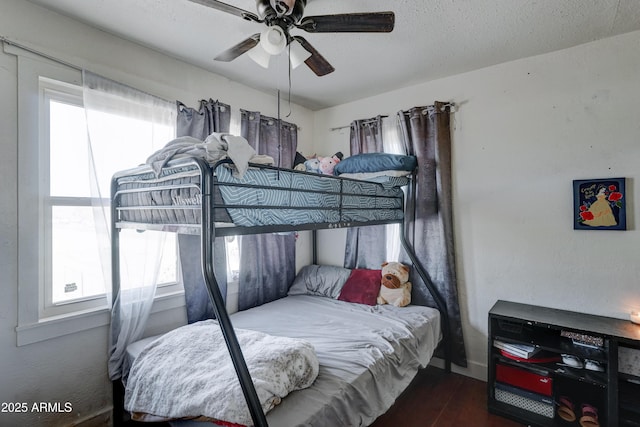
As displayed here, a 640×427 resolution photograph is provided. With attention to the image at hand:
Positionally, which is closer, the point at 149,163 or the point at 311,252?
the point at 149,163

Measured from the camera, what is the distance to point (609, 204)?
2.05m

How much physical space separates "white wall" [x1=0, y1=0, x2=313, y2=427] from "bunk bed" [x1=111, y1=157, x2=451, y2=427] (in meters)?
0.23

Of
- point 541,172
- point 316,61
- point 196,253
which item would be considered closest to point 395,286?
point 541,172

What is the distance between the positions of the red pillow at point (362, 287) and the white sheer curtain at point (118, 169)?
1602 millimetres

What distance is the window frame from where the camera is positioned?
5.63 feet

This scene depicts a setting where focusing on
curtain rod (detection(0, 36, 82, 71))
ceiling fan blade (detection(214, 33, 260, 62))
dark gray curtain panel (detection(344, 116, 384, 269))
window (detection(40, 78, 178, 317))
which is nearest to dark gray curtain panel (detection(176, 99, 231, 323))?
window (detection(40, 78, 178, 317))

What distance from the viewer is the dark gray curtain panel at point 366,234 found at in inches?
120

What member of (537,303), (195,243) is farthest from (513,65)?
(195,243)

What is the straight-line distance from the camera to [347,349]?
1.87m

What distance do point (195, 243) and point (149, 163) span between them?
0.95 meters

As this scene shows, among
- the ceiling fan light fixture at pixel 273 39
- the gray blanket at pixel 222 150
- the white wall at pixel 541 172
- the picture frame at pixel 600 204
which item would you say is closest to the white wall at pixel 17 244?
the gray blanket at pixel 222 150

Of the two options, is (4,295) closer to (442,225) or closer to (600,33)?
(442,225)

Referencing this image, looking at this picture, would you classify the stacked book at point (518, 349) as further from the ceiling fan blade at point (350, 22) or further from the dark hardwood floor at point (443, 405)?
the ceiling fan blade at point (350, 22)

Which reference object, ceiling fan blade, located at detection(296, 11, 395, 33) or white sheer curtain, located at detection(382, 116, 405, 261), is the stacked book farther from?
ceiling fan blade, located at detection(296, 11, 395, 33)
